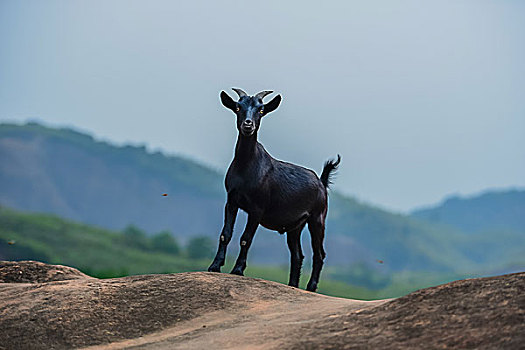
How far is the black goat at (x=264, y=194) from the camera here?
9836 millimetres

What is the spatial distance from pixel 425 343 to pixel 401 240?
90020mm

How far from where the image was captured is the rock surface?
593 cm

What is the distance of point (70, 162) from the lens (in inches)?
3519

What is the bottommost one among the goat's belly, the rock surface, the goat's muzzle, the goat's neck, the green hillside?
the rock surface

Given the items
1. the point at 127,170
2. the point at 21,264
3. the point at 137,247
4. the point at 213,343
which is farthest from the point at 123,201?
the point at 213,343

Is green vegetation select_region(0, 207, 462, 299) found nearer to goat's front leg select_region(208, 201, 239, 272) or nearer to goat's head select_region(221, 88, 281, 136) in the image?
goat's head select_region(221, 88, 281, 136)

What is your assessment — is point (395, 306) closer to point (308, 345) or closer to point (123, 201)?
point (308, 345)

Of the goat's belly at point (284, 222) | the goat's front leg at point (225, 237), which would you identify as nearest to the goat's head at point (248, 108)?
the goat's front leg at point (225, 237)

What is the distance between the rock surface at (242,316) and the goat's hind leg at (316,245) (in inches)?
79.2

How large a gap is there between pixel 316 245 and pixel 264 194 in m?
1.61

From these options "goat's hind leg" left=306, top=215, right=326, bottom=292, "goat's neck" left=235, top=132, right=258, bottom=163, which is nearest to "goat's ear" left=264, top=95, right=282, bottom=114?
"goat's neck" left=235, top=132, right=258, bottom=163

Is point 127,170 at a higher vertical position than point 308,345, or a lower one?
higher

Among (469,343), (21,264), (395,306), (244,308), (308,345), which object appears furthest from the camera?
(21,264)

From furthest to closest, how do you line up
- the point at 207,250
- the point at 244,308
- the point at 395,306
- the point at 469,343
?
the point at 207,250, the point at 244,308, the point at 395,306, the point at 469,343
